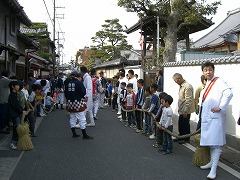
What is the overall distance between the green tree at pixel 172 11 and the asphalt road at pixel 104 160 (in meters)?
7.35

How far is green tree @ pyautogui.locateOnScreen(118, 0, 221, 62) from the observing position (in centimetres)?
1362

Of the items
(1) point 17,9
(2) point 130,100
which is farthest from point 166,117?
(1) point 17,9

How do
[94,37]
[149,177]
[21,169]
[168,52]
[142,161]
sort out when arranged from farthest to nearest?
[94,37] → [168,52] → [142,161] → [21,169] → [149,177]

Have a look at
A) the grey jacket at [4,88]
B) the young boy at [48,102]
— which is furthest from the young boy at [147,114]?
the young boy at [48,102]

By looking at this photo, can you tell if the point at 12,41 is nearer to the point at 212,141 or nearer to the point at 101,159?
the point at 101,159

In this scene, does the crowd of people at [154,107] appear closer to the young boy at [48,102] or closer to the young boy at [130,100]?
the young boy at [130,100]

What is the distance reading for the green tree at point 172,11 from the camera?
44.7 ft

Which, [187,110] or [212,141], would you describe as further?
[187,110]

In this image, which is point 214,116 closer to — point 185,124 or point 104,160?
point 104,160

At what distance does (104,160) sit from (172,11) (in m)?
10.2

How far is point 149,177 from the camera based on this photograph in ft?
16.5

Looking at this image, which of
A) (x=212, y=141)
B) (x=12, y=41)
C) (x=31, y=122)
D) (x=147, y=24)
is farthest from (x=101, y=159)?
(x=147, y=24)

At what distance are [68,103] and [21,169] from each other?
2.99m

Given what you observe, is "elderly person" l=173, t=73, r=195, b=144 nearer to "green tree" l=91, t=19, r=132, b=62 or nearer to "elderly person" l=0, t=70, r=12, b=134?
"elderly person" l=0, t=70, r=12, b=134
